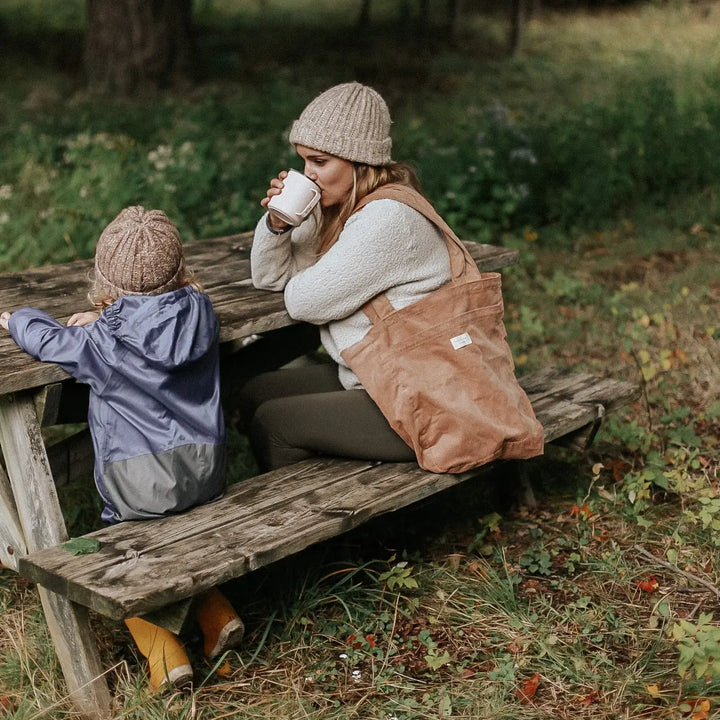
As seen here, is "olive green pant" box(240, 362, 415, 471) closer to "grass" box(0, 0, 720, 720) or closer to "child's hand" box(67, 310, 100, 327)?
"grass" box(0, 0, 720, 720)

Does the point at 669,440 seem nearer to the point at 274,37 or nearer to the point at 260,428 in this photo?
the point at 260,428

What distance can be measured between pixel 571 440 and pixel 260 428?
1167 mm

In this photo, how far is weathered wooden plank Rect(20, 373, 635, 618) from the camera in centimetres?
249

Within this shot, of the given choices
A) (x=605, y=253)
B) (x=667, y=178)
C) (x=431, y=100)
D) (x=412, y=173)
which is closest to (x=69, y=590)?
(x=412, y=173)

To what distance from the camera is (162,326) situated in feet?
9.04

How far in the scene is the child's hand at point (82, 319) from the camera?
297cm

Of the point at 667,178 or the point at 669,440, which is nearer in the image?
the point at 669,440

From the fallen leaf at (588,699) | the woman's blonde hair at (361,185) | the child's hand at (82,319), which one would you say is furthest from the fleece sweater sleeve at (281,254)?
the fallen leaf at (588,699)

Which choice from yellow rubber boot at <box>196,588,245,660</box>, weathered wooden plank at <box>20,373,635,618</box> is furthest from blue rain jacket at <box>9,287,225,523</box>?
yellow rubber boot at <box>196,588,245,660</box>

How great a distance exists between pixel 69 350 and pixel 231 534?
0.66 m

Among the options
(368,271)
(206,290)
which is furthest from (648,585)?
(206,290)

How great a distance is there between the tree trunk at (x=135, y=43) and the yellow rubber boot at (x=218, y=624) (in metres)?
7.60

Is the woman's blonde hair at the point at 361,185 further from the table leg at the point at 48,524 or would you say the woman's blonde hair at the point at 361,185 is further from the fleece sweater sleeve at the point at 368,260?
the table leg at the point at 48,524

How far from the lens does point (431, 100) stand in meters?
10.3
